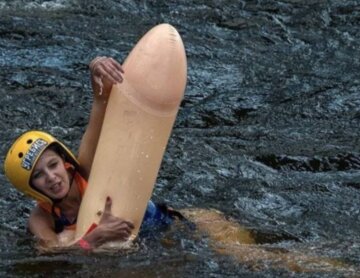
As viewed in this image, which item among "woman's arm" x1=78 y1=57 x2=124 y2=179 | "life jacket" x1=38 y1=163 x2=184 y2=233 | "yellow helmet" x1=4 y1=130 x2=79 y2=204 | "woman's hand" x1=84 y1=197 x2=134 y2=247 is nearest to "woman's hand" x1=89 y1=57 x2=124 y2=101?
"woman's arm" x1=78 y1=57 x2=124 y2=179

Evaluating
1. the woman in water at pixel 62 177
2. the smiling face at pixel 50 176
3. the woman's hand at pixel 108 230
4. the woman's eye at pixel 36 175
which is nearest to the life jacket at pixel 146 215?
the woman in water at pixel 62 177

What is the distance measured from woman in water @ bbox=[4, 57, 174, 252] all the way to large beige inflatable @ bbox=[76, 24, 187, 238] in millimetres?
81

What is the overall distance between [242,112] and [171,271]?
10.3ft

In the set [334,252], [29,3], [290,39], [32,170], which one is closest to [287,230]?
[334,252]

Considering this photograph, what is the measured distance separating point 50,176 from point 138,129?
650 mm

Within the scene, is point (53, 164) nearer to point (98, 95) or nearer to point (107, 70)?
point (98, 95)

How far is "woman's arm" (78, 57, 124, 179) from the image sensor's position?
5855mm

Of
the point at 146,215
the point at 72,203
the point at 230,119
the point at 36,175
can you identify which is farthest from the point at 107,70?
the point at 230,119

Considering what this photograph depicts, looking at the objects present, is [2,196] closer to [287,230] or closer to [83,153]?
[83,153]

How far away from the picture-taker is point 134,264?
588 centimetres

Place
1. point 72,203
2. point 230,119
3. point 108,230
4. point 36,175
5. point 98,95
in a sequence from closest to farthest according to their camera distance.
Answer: point 108,230 < point 36,175 < point 98,95 < point 72,203 < point 230,119

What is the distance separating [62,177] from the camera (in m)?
5.96

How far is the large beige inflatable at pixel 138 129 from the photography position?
582 centimetres

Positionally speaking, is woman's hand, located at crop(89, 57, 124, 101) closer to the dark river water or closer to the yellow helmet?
the yellow helmet
